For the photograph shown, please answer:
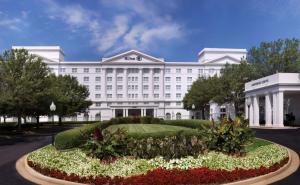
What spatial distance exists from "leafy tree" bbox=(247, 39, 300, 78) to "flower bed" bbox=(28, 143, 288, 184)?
51.3m

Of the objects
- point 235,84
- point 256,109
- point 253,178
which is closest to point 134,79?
point 235,84

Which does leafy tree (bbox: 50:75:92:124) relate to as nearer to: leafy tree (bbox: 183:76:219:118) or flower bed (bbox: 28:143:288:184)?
leafy tree (bbox: 183:76:219:118)

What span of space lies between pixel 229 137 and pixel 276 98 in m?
28.2

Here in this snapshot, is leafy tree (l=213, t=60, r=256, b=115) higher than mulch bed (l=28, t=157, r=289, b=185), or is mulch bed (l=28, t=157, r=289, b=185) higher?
leafy tree (l=213, t=60, r=256, b=115)

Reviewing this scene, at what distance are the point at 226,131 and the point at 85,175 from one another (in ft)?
24.0

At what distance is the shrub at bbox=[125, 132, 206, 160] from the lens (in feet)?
48.2

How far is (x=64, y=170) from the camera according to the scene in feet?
43.9

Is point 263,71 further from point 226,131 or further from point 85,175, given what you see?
point 85,175

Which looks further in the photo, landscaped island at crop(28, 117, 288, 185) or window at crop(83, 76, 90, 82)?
window at crop(83, 76, 90, 82)

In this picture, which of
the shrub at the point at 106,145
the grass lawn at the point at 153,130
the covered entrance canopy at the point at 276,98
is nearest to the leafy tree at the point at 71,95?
the grass lawn at the point at 153,130

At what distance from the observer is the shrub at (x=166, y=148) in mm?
14695

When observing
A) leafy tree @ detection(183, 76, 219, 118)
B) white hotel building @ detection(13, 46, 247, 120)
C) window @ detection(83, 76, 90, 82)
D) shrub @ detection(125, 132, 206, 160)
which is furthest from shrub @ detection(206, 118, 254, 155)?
window @ detection(83, 76, 90, 82)

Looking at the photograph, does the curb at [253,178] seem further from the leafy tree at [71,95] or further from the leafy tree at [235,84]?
the leafy tree at [71,95]

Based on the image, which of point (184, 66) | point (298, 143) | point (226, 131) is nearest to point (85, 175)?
point (226, 131)
